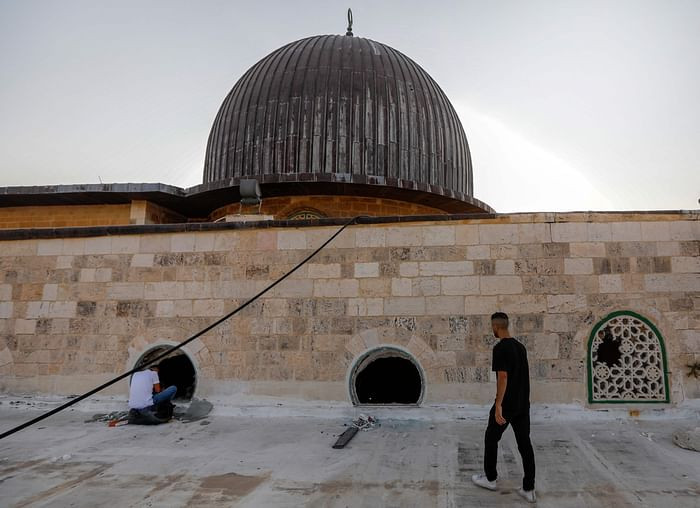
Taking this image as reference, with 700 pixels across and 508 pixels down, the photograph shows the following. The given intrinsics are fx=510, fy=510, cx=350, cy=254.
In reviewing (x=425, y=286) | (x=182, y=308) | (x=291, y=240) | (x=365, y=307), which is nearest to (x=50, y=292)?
(x=182, y=308)

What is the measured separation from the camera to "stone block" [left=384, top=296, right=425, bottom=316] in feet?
18.5

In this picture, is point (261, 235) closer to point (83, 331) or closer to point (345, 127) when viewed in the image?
point (83, 331)

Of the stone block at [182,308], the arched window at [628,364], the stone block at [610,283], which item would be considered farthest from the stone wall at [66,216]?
the arched window at [628,364]

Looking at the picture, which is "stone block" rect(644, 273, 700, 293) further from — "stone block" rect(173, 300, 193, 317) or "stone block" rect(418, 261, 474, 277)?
"stone block" rect(173, 300, 193, 317)

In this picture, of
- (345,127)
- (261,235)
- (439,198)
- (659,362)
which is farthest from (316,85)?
(659,362)

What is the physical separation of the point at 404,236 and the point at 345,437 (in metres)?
2.31

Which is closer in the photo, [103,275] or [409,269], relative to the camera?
[409,269]

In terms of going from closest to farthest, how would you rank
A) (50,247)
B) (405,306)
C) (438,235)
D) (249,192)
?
(405,306), (438,235), (50,247), (249,192)

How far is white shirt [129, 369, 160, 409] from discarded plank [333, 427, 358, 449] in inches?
83.9

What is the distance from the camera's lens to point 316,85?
10.1 m

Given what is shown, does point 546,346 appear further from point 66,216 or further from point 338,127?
point 66,216

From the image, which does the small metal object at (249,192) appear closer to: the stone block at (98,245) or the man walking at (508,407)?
the stone block at (98,245)

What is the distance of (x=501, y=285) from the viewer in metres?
5.55

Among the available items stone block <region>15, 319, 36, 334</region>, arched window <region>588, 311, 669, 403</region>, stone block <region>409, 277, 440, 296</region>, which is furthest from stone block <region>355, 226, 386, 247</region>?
stone block <region>15, 319, 36, 334</region>
